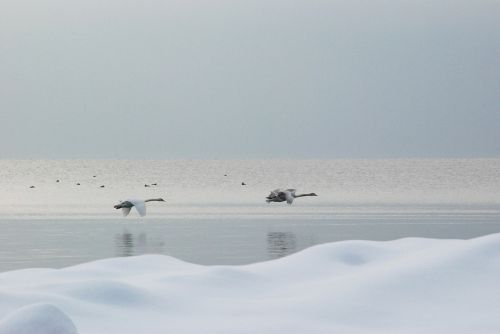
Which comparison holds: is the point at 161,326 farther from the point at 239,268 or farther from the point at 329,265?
the point at 329,265

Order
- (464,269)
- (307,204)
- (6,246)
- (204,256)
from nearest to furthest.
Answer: (464,269), (204,256), (6,246), (307,204)

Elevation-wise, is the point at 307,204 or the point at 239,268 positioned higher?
the point at 239,268

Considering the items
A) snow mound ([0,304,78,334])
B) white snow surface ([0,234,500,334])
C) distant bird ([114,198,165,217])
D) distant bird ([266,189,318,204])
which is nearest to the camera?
snow mound ([0,304,78,334])

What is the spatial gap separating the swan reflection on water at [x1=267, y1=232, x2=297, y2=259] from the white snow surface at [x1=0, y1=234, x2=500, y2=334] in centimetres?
1397

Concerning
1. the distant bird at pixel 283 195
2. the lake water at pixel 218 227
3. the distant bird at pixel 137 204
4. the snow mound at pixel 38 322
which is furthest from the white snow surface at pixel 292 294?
the distant bird at pixel 283 195

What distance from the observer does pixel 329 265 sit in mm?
10555

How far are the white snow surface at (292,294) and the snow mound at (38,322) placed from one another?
1.12 meters

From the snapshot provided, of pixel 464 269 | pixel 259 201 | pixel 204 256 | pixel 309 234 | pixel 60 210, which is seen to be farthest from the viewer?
pixel 259 201

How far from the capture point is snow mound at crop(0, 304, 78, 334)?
273 inches

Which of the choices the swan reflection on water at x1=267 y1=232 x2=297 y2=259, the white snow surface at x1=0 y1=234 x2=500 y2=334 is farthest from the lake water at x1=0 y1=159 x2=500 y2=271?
the white snow surface at x1=0 y1=234 x2=500 y2=334

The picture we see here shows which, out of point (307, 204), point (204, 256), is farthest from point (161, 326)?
point (307, 204)

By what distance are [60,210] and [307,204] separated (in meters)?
14.1

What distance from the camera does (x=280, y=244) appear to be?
28922 millimetres

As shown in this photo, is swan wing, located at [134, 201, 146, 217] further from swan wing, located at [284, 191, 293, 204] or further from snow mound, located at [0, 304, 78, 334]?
snow mound, located at [0, 304, 78, 334]
